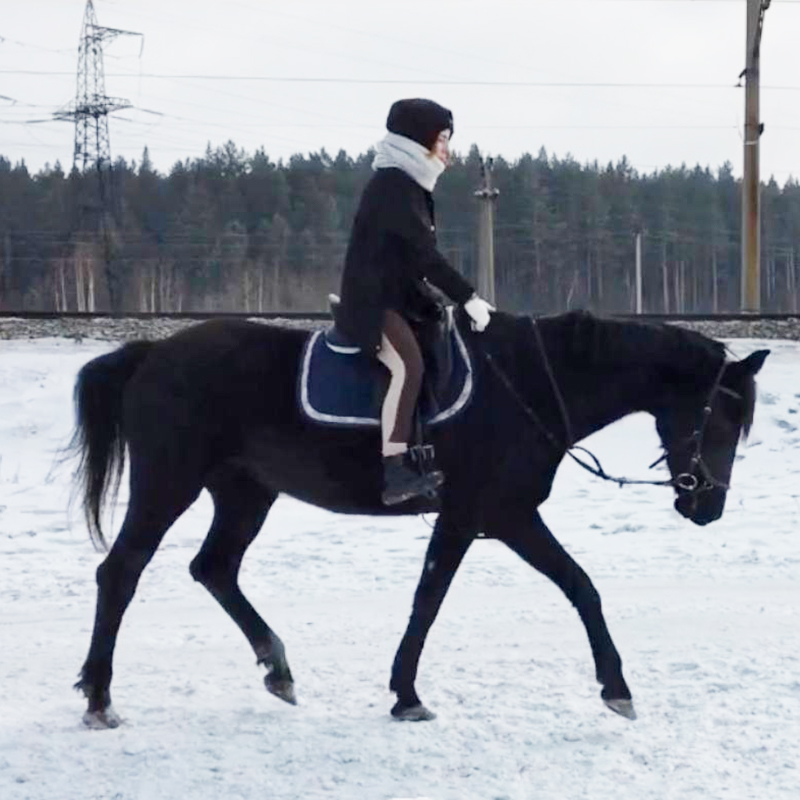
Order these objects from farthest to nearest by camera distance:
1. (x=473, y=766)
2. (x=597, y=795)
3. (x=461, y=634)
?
(x=461, y=634)
(x=473, y=766)
(x=597, y=795)

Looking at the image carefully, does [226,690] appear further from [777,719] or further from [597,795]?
[777,719]

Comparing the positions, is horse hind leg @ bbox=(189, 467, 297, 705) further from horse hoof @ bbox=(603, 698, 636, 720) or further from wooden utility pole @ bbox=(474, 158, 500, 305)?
wooden utility pole @ bbox=(474, 158, 500, 305)

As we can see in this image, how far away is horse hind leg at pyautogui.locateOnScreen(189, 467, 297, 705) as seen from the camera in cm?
611

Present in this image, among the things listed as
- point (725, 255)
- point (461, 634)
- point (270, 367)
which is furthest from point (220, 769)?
point (725, 255)

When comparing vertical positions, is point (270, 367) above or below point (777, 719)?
above

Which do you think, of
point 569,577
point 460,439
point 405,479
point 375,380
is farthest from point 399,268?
point 569,577

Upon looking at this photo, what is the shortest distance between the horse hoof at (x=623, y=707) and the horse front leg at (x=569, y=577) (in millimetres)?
52

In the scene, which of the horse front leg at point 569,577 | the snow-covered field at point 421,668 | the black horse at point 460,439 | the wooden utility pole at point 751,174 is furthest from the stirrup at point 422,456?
the wooden utility pole at point 751,174

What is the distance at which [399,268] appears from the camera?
5.65 meters

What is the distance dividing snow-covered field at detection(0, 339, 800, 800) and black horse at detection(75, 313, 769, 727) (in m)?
0.29

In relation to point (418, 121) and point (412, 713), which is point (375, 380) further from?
point (412, 713)

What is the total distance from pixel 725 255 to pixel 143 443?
197 ft

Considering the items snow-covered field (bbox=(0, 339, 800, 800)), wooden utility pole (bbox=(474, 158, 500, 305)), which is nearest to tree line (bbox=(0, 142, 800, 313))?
wooden utility pole (bbox=(474, 158, 500, 305))

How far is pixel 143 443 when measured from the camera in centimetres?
587
